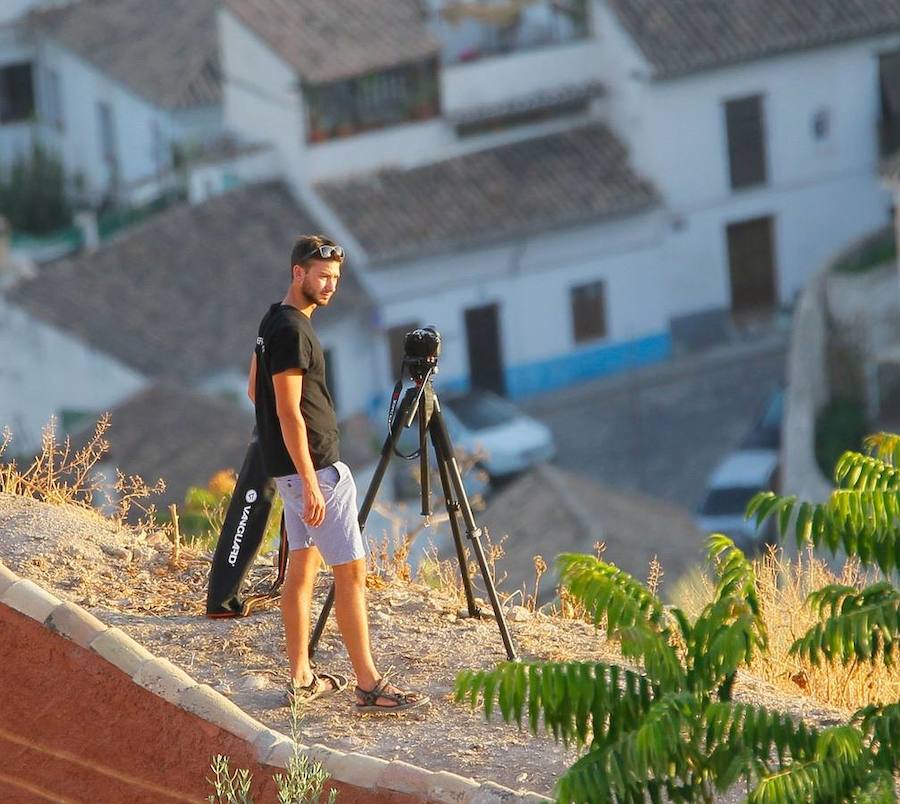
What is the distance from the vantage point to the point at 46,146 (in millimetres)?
45312

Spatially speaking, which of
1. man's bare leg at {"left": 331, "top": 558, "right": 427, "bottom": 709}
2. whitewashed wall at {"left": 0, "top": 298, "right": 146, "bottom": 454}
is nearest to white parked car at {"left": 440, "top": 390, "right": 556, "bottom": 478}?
whitewashed wall at {"left": 0, "top": 298, "right": 146, "bottom": 454}

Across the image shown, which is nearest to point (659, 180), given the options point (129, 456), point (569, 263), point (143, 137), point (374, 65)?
point (569, 263)

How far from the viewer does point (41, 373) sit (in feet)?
102

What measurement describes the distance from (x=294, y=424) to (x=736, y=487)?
887 inches

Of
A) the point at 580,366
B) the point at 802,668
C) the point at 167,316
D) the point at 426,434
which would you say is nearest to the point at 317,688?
the point at 426,434

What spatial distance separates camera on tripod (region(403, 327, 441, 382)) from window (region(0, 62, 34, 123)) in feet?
130

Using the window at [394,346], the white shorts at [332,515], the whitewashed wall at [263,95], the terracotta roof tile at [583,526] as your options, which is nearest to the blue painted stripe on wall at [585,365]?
the window at [394,346]

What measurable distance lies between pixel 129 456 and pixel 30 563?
16919 mm

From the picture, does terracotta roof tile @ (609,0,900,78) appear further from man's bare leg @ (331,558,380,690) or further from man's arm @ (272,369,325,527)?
man's arm @ (272,369,325,527)

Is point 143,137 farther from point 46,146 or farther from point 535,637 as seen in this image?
point 535,637

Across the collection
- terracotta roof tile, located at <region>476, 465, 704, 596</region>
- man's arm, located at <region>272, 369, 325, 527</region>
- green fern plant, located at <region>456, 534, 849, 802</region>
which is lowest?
terracotta roof tile, located at <region>476, 465, 704, 596</region>

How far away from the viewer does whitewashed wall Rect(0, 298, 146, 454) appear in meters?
30.5

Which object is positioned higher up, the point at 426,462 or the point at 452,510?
the point at 426,462

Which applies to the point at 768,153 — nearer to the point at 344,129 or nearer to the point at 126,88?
the point at 344,129
